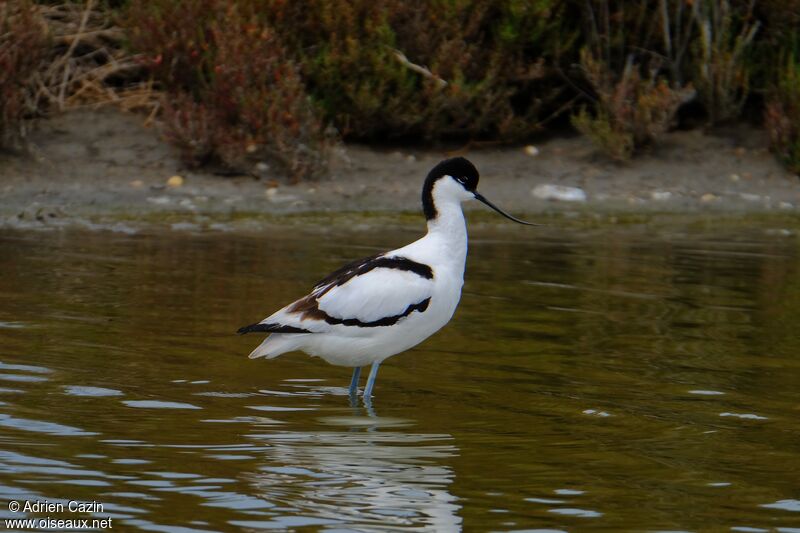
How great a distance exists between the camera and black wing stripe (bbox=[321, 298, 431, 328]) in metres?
6.10

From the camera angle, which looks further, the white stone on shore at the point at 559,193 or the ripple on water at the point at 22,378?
the white stone on shore at the point at 559,193

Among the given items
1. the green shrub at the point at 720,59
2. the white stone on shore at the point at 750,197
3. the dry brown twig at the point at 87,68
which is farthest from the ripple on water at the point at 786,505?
the dry brown twig at the point at 87,68

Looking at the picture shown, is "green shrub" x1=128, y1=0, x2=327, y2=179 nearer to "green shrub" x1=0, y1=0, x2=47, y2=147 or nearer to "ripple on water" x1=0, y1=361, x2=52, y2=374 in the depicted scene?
"green shrub" x1=0, y1=0, x2=47, y2=147

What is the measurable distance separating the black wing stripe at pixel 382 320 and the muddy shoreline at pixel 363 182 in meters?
4.76

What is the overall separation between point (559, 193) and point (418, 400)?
20.3 ft

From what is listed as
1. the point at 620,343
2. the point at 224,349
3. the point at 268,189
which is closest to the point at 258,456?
the point at 224,349

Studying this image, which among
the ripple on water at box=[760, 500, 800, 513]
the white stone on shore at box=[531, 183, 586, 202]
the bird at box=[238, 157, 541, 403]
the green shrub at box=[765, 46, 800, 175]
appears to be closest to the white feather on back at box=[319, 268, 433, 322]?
the bird at box=[238, 157, 541, 403]

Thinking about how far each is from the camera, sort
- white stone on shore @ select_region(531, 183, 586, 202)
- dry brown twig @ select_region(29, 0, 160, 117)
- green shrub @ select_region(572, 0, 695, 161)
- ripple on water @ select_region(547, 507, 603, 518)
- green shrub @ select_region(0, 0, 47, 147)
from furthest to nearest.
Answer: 1. dry brown twig @ select_region(29, 0, 160, 117)
2. green shrub @ select_region(572, 0, 695, 161)
3. white stone on shore @ select_region(531, 183, 586, 202)
4. green shrub @ select_region(0, 0, 47, 147)
5. ripple on water @ select_region(547, 507, 603, 518)

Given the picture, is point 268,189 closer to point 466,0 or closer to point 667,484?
point 466,0

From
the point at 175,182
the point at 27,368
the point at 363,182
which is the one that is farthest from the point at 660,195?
the point at 27,368

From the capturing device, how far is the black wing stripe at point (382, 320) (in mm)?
6098

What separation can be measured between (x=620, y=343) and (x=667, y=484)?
247cm

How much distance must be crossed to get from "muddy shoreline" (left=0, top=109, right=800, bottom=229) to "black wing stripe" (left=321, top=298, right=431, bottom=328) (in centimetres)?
476

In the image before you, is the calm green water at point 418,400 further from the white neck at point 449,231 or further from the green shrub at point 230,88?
the green shrub at point 230,88
